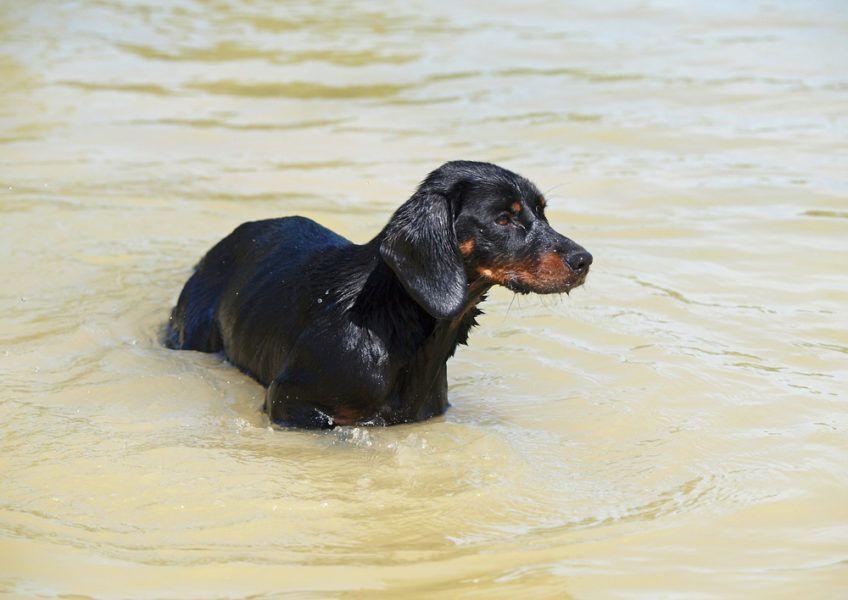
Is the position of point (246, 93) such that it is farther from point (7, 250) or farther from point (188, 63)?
point (7, 250)

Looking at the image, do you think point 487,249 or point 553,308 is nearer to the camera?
point 487,249

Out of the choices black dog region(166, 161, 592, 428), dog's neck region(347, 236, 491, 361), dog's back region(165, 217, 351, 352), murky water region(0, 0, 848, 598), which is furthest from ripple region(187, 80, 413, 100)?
dog's neck region(347, 236, 491, 361)

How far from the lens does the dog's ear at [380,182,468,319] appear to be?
5.40 metres

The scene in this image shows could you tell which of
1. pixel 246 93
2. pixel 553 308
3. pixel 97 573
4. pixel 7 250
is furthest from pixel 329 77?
pixel 97 573

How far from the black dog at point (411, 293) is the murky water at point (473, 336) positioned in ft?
0.63

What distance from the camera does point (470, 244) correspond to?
5.57m

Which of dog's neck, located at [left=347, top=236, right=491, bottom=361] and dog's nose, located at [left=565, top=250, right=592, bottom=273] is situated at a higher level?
dog's nose, located at [left=565, top=250, right=592, bottom=273]

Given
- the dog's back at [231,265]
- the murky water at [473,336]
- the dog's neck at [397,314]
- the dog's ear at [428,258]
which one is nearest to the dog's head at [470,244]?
the dog's ear at [428,258]

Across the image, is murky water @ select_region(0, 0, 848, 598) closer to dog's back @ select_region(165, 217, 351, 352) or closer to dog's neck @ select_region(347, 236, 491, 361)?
dog's back @ select_region(165, 217, 351, 352)

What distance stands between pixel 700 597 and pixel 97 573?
2.01 m

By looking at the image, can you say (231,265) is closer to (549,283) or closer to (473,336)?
(473,336)

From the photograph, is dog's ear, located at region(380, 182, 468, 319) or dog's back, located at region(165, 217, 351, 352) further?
dog's back, located at region(165, 217, 351, 352)

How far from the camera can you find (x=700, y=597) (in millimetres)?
4184

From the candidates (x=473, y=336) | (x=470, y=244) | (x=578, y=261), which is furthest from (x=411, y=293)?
(x=473, y=336)
